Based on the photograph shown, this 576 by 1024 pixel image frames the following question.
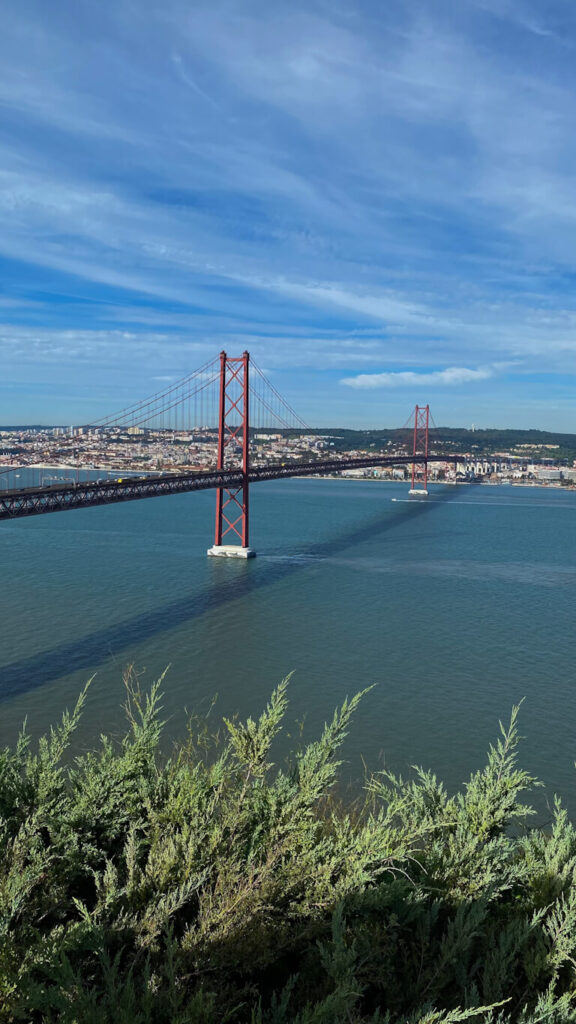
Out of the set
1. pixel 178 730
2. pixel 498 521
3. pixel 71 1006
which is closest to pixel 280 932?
pixel 71 1006

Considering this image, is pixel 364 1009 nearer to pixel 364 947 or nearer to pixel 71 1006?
pixel 364 947

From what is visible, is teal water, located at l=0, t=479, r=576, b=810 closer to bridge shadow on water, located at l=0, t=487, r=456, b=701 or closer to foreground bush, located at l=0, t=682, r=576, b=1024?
bridge shadow on water, located at l=0, t=487, r=456, b=701

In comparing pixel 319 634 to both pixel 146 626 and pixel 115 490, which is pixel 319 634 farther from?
pixel 115 490

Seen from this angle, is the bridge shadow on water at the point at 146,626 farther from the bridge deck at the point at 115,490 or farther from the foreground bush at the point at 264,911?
the foreground bush at the point at 264,911

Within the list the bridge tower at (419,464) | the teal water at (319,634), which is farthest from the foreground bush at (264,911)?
the bridge tower at (419,464)

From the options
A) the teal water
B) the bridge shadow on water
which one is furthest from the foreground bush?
the bridge shadow on water

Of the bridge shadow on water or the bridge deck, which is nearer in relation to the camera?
the bridge shadow on water

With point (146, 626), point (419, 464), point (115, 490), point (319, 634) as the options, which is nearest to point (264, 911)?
point (319, 634)
